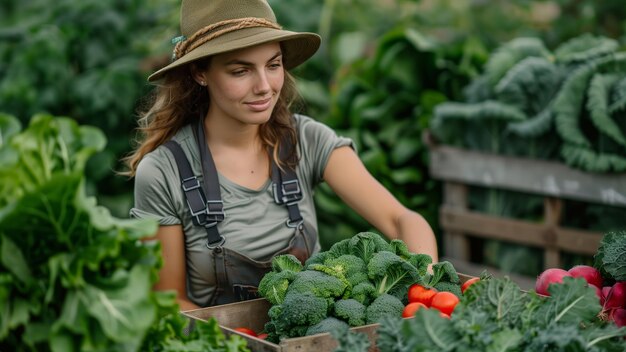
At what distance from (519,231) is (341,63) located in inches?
93.7

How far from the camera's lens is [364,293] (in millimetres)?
2711

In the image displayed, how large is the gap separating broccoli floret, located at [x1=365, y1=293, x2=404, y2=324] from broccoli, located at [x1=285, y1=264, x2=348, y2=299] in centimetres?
11

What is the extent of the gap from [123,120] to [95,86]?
0.43 m

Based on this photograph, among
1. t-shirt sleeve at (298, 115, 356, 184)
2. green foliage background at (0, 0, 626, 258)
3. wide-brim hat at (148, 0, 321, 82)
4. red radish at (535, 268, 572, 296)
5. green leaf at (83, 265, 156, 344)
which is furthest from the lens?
green foliage background at (0, 0, 626, 258)

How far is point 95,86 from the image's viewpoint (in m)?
7.77

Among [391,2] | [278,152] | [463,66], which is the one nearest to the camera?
[278,152]

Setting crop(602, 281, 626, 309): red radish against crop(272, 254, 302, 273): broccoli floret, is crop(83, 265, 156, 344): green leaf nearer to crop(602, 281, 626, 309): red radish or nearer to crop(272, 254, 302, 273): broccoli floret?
crop(272, 254, 302, 273): broccoli floret

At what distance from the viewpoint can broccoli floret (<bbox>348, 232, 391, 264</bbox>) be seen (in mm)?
2893

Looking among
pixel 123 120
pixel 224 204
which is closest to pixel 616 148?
pixel 224 204

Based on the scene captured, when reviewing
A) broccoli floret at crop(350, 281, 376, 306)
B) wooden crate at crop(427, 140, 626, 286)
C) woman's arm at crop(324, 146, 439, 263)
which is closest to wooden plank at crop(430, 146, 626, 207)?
wooden crate at crop(427, 140, 626, 286)

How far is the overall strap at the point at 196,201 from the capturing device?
346cm

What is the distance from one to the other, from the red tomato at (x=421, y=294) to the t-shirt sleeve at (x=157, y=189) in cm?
112

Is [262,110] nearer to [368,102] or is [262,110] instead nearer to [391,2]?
[368,102]

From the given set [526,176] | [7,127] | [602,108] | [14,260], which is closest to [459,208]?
[526,176]
